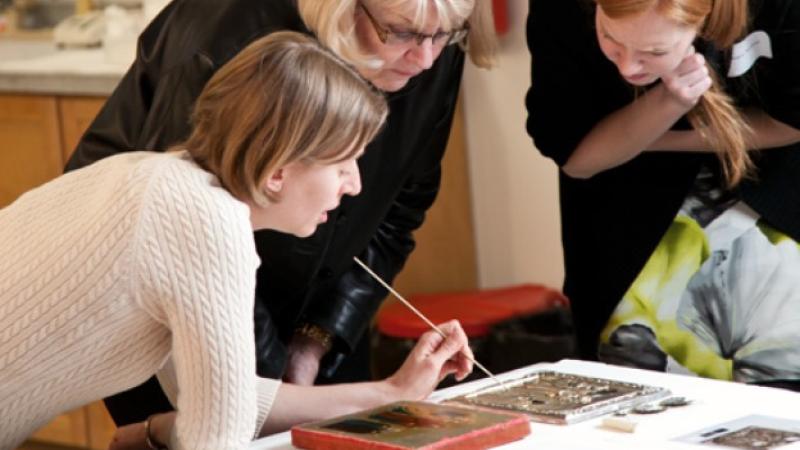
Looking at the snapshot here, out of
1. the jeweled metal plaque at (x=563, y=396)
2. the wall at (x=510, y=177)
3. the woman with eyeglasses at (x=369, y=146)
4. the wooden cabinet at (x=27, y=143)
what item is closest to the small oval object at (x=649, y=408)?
the jeweled metal plaque at (x=563, y=396)

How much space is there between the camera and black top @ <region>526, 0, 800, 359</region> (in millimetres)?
2367

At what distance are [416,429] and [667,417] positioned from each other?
0.32 m

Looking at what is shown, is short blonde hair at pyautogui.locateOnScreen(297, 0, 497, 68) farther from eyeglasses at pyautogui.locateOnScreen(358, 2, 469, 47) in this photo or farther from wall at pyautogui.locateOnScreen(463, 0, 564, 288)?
wall at pyautogui.locateOnScreen(463, 0, 564, 288)

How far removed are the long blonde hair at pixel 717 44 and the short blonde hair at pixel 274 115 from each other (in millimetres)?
420

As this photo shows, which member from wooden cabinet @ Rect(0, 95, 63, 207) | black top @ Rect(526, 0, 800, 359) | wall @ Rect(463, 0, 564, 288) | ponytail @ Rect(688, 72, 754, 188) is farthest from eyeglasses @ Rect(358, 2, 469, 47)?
wooden cabinet @ Rect(0, 95, 63, 207)

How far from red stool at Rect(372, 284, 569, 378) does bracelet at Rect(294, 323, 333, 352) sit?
123 centimetres

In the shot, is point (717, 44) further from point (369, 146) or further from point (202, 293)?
point (202, 293)

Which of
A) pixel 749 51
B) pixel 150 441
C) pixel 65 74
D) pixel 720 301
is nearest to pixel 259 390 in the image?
pixel 150 441

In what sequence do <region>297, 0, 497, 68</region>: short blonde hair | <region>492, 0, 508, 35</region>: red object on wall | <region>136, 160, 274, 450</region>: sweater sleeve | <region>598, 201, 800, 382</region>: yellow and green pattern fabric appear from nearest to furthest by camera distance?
<region>136, 160, 274, 450</region>: sweater sleeve, <region>297, 0, 497, 68</region>: short blonde hair, <region>598, 201, 800, 382</region>: yellow and green pattern fabric, <region>492, 0, 508, 35</region>: red object on wall

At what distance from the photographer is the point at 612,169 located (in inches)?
98.7

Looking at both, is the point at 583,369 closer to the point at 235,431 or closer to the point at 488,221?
the point at 235,431

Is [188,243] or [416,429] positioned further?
[416,429]

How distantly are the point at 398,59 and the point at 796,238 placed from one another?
694mm

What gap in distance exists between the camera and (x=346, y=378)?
259 cm
